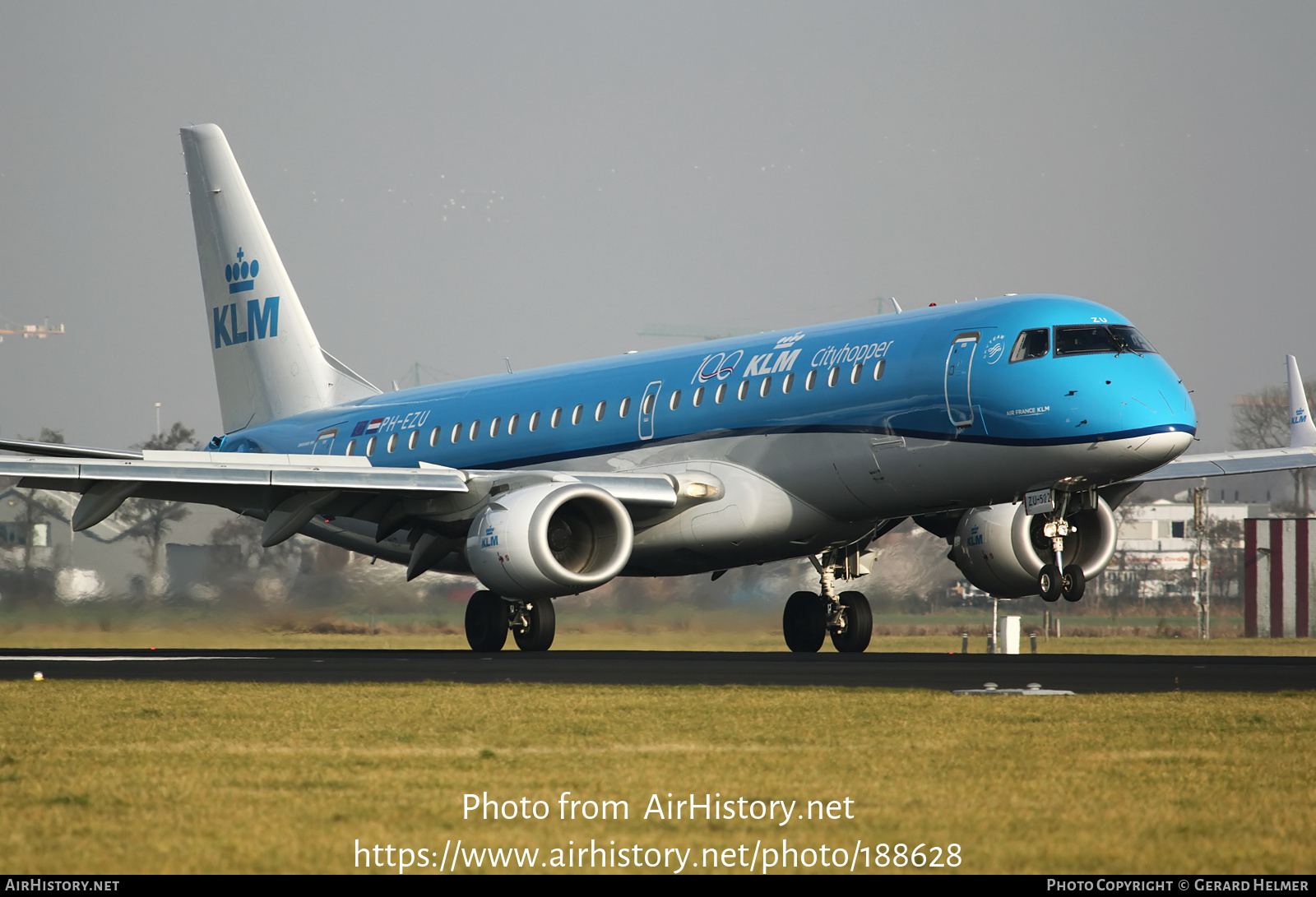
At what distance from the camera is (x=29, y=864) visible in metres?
7.04

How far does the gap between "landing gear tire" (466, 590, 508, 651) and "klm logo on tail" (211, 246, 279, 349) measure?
30.5 feet

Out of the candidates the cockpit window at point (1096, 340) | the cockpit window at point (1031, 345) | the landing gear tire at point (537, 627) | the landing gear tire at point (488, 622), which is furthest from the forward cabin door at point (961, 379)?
the landing gear tire at point (488, 622)

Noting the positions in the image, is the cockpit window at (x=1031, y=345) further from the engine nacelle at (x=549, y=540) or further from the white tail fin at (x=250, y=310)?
the white tail fin at (x=250, y=310)

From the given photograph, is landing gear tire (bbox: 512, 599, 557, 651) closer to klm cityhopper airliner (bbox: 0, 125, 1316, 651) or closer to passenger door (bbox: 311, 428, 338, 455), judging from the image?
klm cityhopper airliner (bbox: 0, 125, 1316, 651)

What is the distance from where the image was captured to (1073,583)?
2127 cm

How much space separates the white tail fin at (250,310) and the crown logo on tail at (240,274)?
0.6 inches

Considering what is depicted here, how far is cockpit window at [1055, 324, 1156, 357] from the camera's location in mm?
21078

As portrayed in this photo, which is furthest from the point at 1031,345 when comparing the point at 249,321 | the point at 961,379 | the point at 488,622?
the point at 249,321

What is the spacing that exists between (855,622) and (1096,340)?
294 inches

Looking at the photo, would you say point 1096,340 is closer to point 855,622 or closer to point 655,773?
point 855,622

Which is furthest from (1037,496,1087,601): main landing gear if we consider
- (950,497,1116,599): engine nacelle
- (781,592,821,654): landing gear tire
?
(781,592,821,654): landing gear tire

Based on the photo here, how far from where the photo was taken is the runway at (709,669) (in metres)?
17.5
